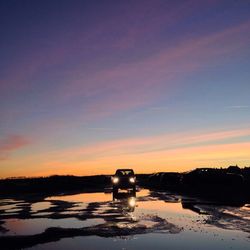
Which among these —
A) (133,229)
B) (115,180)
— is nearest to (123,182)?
(115,180)

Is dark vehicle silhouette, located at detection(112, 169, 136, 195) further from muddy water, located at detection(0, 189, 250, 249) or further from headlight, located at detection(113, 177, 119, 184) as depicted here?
muddy water, located at detection(0, 189, 250, 249)

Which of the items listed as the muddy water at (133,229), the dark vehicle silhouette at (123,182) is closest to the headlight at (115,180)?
the dark vehicle silhouette at (123,182)

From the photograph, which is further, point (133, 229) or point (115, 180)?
point (115, 180)

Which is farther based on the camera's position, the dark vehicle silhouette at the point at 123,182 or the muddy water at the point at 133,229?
the dark vehicle silhouette at the point at 123,182

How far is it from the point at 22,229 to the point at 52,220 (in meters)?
2.84

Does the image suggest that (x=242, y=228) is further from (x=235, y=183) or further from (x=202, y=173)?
(x=202, y=173)

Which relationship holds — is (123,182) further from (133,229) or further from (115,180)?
(133,229)

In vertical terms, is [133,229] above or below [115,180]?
below

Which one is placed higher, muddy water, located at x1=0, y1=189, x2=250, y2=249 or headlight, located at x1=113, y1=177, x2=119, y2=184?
headlight, located at x1=113, y1=177, x2=119, y2=184

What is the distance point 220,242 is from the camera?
1180cm

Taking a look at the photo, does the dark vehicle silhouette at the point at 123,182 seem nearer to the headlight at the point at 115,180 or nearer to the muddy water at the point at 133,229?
the headlight at the point at 115,180

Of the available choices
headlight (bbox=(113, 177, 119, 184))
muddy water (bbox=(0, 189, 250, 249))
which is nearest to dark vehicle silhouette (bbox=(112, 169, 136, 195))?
headlight (bbox=(113, 177, 119, 184))

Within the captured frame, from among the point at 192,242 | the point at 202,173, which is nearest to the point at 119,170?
the point at 202,173

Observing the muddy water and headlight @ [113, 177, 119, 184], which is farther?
headlight @ [113, 177, 119, 184]
